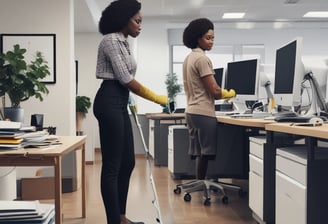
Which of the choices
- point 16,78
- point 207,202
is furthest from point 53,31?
point 207,202

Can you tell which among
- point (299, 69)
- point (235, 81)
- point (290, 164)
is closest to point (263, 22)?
point (235, 81)

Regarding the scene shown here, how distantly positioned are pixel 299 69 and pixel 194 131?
3.51 ft

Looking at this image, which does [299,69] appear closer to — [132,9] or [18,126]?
[132,9]

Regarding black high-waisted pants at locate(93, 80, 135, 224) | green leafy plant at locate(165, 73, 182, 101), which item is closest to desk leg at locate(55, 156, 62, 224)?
black high-waisted pants at locate(93, 80, 135, 224)

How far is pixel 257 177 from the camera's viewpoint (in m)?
2.71

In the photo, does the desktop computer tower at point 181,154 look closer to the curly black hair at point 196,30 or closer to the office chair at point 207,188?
the office chair at point 207,188

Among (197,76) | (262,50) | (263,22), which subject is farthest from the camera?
(262,50)

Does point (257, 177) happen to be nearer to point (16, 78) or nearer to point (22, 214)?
point (16, 78)

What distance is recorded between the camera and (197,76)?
327cm

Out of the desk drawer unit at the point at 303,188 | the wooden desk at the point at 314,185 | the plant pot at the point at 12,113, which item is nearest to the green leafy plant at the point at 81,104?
the plant pot at the point at 12,113

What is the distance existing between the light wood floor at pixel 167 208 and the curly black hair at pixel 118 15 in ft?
3.99

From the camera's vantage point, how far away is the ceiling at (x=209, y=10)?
23.2ft

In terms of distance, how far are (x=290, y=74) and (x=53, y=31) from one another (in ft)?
8.79

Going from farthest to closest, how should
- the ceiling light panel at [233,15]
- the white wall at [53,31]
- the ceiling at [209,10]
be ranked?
1. the ceiling light panel at [233,15]
2. the ceiling at [209,10]
3. the white wall at [53,31]
